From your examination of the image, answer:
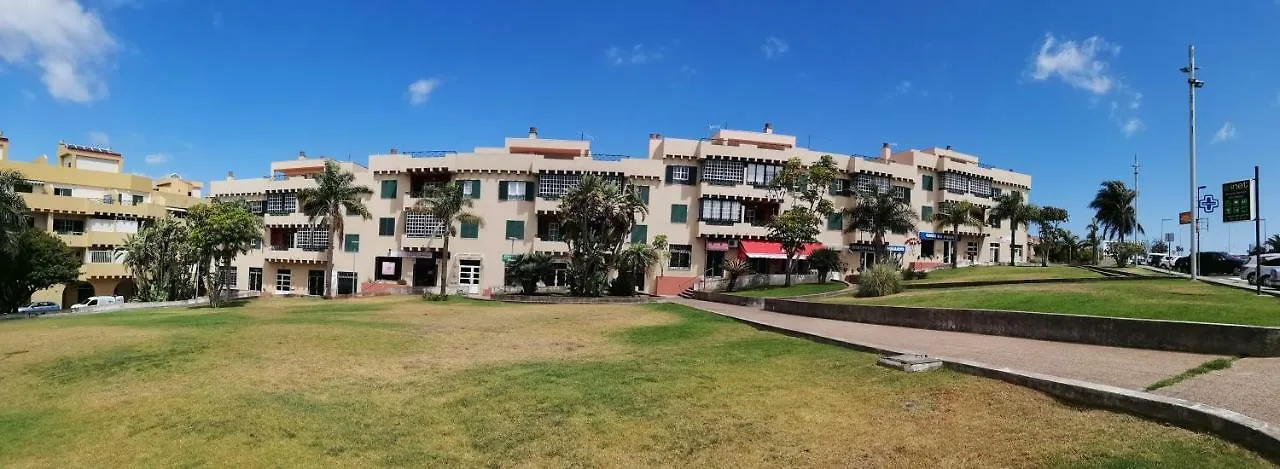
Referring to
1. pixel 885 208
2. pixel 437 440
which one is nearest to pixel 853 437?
pixel 437 440

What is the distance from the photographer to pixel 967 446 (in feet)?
27.5

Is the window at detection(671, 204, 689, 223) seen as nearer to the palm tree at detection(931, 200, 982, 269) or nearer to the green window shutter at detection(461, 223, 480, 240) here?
the green window shutter at detection(461, 223, 480, 240)

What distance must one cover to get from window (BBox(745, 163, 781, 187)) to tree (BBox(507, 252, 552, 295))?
56.8ft

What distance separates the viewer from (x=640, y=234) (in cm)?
5056

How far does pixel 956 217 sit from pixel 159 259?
65286mm

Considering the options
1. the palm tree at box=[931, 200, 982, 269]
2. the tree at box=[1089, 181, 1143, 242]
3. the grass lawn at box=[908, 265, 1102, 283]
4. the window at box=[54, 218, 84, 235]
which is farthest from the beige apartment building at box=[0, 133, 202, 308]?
the tree at box=[1089, 181, 1143, 242]

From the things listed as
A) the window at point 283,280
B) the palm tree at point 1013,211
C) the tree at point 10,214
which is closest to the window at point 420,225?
the window at point 283,280

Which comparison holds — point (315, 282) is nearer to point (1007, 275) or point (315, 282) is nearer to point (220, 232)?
point (220, 232)

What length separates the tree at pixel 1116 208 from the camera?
6862 cm

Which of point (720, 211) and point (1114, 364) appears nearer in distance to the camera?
point (1114, 364)

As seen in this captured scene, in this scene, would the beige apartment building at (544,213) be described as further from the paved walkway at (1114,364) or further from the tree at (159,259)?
the paved walkway at (1114,364)

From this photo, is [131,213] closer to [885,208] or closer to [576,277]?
[576,277]

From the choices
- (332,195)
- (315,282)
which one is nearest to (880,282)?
(332,195)

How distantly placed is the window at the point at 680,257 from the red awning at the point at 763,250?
4000 millimetres
